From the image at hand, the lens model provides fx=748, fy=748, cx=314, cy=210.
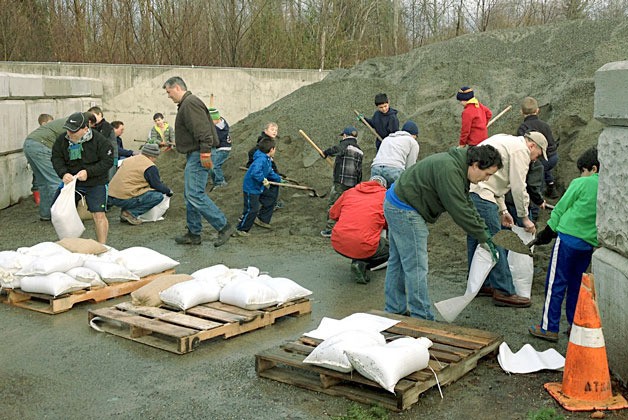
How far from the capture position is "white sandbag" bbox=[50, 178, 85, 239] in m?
8.48

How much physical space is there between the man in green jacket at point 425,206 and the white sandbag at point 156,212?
19.5 feet

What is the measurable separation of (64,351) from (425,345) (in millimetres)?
2776

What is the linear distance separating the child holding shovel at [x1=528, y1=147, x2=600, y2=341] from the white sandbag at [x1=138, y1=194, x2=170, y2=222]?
22.2 feet

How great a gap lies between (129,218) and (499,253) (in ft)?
20.1

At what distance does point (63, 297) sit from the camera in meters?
6.74

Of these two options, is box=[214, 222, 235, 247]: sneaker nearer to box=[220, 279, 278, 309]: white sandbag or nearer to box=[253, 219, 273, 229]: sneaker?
box=[253, 219, 273, 229]: sneaker

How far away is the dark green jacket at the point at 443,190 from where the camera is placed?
5551mm

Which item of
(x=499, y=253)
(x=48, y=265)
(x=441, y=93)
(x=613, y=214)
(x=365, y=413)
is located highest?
(x=441, y=93)

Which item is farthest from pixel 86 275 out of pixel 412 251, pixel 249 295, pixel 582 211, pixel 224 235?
pixel 582 211

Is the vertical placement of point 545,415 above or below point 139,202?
below

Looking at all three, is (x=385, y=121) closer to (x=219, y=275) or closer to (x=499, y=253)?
(x=499, y=253)

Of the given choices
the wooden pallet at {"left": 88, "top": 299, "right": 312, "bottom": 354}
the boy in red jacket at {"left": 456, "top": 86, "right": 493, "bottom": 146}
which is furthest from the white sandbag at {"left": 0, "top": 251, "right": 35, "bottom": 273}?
the boy in red jacket at {"left": 456, "top": 86, "right": 493, "bottom": 146}

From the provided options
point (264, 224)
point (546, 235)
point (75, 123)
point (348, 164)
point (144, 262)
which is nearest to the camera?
point (546, 235)

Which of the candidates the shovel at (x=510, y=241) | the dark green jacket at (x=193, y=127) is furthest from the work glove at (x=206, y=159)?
the shovel at (x=510, y=241)
